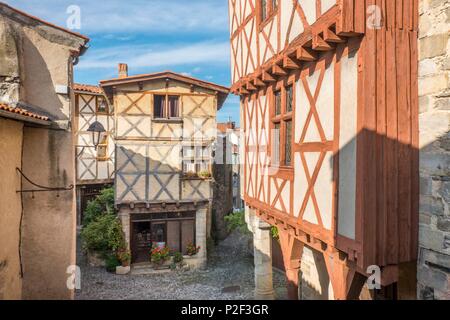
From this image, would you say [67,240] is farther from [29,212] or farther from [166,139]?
[166,139]

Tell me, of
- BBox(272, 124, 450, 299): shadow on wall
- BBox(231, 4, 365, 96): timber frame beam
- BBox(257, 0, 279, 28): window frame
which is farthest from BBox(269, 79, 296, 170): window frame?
BBox(272, 124, 450, 299): shadow on wall

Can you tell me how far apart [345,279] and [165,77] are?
413 inches

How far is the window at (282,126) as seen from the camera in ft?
18.6

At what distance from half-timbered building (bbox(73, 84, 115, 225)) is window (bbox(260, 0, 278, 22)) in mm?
13842

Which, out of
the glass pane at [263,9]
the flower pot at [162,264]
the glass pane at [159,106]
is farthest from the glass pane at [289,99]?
the flower pot at [162,264]

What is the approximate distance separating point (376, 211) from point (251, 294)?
7.77 m

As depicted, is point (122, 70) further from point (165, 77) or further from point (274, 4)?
point (274, 4)

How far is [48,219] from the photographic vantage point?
6.70m

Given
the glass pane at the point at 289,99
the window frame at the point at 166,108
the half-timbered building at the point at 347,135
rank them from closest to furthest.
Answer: the half-timbered building at the point at 347,135
the glass pane at the point at 289,99
the window frame at the point at 166,108

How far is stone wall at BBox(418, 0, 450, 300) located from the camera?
353 centimetres

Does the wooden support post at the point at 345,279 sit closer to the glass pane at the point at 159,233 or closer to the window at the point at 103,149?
the glass pane at the point at 159,233

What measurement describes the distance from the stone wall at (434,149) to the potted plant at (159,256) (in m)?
10.4

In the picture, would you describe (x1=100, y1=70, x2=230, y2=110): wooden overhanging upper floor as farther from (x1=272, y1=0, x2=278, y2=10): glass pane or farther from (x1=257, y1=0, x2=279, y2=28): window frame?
(x1=272, y1=0, x2=278, y2=10): glass pane

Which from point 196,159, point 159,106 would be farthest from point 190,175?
point 159,106
